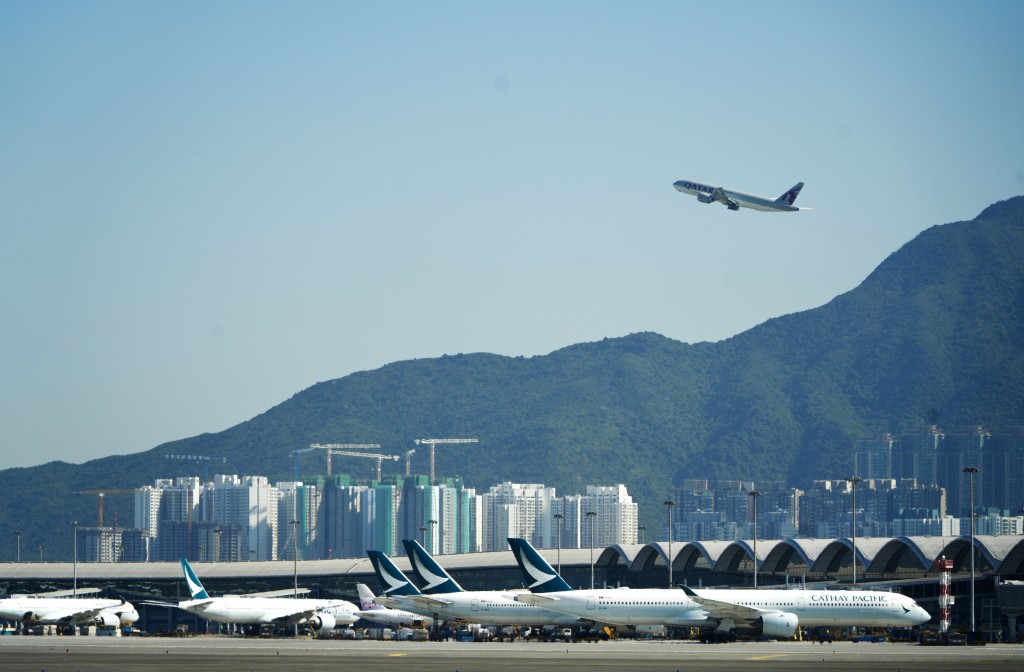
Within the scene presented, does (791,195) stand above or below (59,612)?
above

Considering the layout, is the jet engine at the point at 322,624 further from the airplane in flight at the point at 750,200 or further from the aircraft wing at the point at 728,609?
the airplane in flight at the point at 750,200

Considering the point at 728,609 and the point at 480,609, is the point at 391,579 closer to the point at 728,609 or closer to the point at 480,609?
the point at 480,609

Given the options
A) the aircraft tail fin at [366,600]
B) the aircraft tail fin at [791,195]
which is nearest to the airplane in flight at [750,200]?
the aircraft tail fin at [791,195]

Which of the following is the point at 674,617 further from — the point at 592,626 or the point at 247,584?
the point at 247,584

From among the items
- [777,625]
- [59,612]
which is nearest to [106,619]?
[59,612]

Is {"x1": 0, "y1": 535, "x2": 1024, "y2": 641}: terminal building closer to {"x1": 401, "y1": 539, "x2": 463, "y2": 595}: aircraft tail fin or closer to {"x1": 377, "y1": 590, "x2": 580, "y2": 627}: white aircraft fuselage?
{"x1": 377, "y1": 590, "x2": 580, "y2": 627}: white aircraft fuselage

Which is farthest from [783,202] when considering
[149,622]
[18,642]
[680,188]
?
[18,642]
